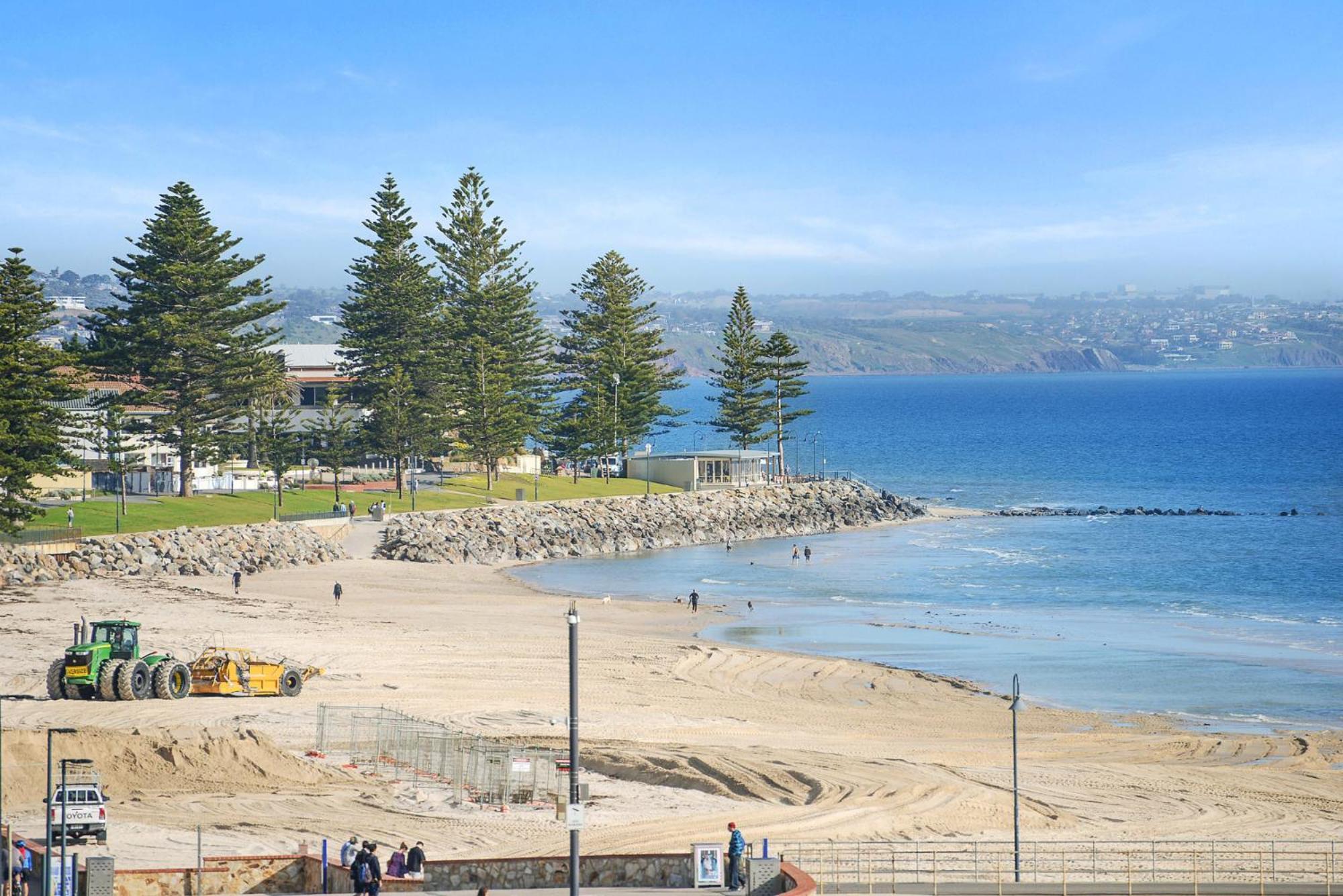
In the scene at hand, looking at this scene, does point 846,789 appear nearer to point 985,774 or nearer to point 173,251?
point 985,774

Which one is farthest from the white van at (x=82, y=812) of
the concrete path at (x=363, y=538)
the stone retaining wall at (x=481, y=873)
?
the concrete path at (x=363, y=538)

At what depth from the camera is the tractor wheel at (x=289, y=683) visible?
3344cm

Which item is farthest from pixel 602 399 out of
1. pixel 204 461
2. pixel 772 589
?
pixel 772 589

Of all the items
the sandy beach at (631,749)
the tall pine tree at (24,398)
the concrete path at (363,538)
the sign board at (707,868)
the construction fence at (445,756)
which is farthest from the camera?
the concrete path at (363,538)

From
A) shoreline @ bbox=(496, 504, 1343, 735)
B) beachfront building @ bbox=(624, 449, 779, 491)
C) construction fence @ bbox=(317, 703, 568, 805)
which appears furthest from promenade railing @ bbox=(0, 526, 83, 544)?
beachfront building @ bbox=(624, 449, 779, 491)

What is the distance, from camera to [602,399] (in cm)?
9450

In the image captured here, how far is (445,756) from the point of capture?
27.0 meters

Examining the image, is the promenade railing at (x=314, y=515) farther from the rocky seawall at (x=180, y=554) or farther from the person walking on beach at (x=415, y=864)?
the person walking on beach at (x=415, y=864)

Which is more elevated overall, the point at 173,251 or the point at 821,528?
the point at 173,251

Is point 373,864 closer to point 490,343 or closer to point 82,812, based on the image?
point 82,812

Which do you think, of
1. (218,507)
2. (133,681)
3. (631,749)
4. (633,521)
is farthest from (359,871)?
(633,521)

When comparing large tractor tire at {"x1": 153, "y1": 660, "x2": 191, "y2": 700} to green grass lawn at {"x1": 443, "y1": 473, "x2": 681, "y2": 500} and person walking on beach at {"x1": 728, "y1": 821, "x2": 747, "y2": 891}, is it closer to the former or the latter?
person walking on beach at {"x1": 728, "y1": 821, "x2": 747, "y2": 891}

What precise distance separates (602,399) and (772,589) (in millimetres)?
36227

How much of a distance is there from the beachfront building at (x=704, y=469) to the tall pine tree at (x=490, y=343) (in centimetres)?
710
